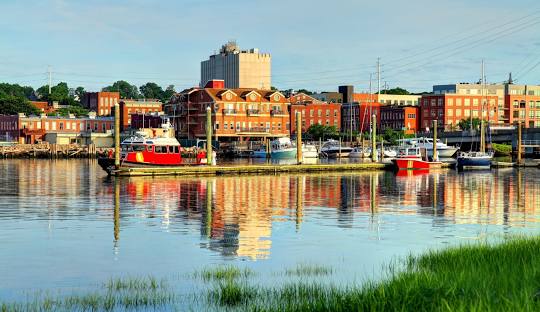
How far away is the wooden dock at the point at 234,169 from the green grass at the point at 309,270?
158 feet

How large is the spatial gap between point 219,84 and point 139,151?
92.8 m

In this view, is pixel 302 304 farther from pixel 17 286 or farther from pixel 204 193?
pixel 204 193

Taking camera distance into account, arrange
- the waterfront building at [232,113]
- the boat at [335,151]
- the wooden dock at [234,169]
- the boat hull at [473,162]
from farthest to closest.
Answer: the waterfront building at [232,113], the boat at [335,151], the boat hull at [473,162], the wooden dock at [234,169]

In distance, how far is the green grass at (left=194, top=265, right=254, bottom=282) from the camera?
23094mm


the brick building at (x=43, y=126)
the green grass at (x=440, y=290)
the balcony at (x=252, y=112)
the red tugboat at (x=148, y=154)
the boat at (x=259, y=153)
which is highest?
the balcony at (x=252, y=112)

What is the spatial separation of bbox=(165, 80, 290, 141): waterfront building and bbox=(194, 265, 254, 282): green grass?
136m

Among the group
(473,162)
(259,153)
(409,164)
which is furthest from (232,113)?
(409,164)

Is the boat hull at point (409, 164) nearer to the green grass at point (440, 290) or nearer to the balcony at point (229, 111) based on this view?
the balcony at point (229, 111)

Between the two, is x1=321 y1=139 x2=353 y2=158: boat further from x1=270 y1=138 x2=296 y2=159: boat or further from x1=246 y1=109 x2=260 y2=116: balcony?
x1=270 y1=138 x2=296 y2=159: boat

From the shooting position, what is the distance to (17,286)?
22.1 meters

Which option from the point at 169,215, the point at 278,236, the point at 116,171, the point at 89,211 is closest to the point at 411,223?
the point at 278,236

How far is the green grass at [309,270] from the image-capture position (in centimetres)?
2422

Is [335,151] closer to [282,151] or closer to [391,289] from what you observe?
[282,151]

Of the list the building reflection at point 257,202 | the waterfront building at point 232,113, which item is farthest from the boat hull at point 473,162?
the waterfront building at point 232,113
